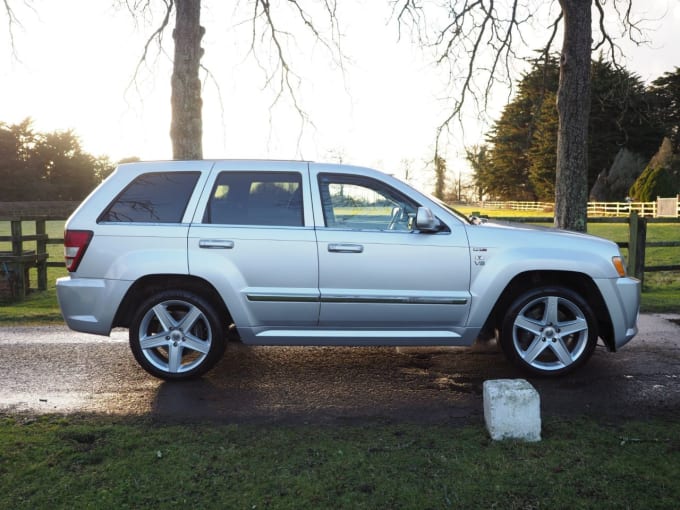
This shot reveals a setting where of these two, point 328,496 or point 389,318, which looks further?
point 389,318

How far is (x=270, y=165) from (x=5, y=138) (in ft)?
216

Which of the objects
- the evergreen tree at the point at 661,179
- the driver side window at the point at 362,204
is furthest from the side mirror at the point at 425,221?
the evergreen tree at the point at 661,179

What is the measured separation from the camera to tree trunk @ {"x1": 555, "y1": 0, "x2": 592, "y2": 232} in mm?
9180

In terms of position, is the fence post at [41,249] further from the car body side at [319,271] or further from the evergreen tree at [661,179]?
the evergreen tree at [661,179]

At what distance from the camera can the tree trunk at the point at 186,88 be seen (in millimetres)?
9180

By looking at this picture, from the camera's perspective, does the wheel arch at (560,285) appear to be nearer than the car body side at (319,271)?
No

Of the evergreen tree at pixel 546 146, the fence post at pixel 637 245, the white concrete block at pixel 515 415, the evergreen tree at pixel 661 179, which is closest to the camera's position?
the white concrete block at pixel 515 415

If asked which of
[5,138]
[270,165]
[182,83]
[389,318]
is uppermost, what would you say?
[5,138]

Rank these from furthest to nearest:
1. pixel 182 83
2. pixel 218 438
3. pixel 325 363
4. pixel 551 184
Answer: pixel 551 184 < pixel 182 83 < pixel 325 363 < pixel 218 438

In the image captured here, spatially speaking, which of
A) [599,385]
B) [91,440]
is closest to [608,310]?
[599,385]

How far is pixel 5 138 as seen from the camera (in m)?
60.7

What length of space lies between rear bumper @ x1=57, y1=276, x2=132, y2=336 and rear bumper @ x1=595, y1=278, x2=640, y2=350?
4.10 metres

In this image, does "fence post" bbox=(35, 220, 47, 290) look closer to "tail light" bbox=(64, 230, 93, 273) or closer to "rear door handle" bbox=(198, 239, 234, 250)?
"tail light" bbox=(64, 230, 93, 273)

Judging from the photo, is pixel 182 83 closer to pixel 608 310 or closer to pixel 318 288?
pixel 318 288
